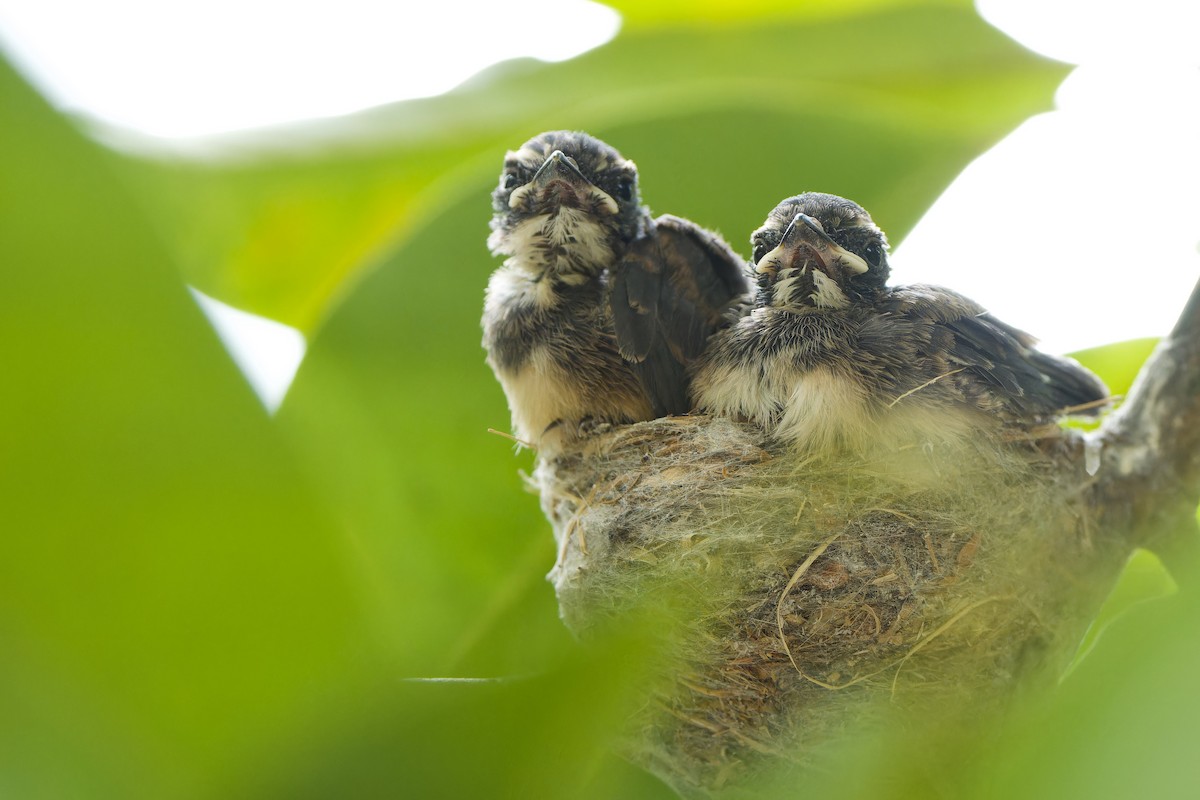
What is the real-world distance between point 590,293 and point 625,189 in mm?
175

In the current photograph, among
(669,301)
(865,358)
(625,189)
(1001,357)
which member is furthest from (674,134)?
(1001,357)

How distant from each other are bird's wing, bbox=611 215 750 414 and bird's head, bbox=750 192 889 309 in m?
0.13

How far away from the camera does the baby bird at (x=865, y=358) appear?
1.38m

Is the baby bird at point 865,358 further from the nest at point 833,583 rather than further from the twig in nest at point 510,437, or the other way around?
the twig in nest at point 510,437

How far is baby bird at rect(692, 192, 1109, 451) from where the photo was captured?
138cm

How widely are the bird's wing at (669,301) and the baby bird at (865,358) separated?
4.0 inches

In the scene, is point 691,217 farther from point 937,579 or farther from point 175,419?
point 175,419

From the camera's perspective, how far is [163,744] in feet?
0.91

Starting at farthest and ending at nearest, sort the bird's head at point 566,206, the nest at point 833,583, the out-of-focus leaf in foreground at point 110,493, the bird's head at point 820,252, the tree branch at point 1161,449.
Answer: the bird's head at point 566,206, the bird's head at point 820,252, the nest at point 833,583, the tree branch at point 1161,449, the out-of-focus leaf in foreground at point 110,493

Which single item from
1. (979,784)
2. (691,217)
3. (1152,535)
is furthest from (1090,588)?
(979,784)

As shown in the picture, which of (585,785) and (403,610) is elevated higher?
(585,785)

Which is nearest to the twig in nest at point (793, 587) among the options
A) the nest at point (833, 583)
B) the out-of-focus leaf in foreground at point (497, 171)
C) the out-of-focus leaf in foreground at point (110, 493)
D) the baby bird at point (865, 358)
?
the nest at point (833, 583)

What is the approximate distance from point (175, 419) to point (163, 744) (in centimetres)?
9

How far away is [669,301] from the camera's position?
1.55 m
